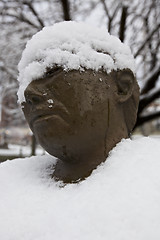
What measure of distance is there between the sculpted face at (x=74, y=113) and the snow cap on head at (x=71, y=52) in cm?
5

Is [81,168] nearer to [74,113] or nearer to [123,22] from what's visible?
[74,113]

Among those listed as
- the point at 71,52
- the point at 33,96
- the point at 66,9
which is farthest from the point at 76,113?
the point at 66,9

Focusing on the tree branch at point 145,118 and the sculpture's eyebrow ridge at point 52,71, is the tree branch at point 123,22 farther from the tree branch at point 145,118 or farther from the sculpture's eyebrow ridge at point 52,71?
the sculpture's eyebrow ridge at point 52,71

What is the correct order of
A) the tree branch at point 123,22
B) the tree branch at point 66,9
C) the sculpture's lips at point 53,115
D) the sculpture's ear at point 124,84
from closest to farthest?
the sculpture's lips at point 53,115
the sculpture's ear at point 124,84
the tree branch at point 66,9
the tree branch at point 123,22

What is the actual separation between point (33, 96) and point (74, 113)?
0.91 feet

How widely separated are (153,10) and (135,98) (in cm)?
601

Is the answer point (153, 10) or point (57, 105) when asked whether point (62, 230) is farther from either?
point (153, 10)

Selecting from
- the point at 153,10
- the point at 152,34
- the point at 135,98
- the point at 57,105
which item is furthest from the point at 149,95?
the point at 57,105

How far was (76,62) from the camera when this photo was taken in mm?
1680

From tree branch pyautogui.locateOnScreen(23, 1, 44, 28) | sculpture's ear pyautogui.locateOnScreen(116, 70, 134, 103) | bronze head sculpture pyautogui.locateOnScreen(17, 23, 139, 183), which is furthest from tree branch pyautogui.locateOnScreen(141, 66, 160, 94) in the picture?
bronze head sculpture pyautogui.locateOnScreen(17, 23, 139, 183)

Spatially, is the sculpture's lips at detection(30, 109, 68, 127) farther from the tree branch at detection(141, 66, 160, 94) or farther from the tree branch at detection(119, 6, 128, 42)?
the tree branch at detection(141, 66, 160, 94)

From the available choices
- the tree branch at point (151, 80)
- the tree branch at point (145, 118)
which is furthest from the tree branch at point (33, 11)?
the tree branch at point (145, 118)

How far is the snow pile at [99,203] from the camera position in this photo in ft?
4.02

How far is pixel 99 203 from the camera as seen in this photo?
135 centimetres
